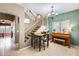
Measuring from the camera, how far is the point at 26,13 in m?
1.88

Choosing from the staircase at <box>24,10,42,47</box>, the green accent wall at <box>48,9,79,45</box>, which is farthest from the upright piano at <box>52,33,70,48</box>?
the staircase at <box>24,10,42,47</box>

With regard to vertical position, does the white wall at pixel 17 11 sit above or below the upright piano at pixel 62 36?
above

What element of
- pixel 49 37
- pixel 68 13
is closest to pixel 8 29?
pixel 49 37

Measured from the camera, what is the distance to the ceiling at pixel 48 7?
1812 mm

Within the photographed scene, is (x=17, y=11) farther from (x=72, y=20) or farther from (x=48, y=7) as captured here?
(x=72, y=20)

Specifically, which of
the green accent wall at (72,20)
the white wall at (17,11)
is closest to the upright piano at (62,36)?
the green accent wall at (72,20)

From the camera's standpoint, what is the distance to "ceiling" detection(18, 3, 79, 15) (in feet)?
5.95

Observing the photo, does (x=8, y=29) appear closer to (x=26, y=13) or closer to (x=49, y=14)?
(x=26, y=13)

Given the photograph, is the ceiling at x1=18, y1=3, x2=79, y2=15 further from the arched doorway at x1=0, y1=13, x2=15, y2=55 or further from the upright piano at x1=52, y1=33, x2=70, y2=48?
the upright piano at x1=52, y1=33, x2=70, y2=48

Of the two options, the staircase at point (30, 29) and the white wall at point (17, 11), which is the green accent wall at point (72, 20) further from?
the white wall at point (17, 11)

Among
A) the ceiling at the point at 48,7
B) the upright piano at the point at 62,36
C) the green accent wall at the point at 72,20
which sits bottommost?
the upright piano at the point at 62,36

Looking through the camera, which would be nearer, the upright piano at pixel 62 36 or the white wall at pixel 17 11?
the white wall at pixel 17 11

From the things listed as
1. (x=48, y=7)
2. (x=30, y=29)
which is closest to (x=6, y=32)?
(x=30, y=29)

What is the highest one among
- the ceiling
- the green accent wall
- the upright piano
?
the ceiling
